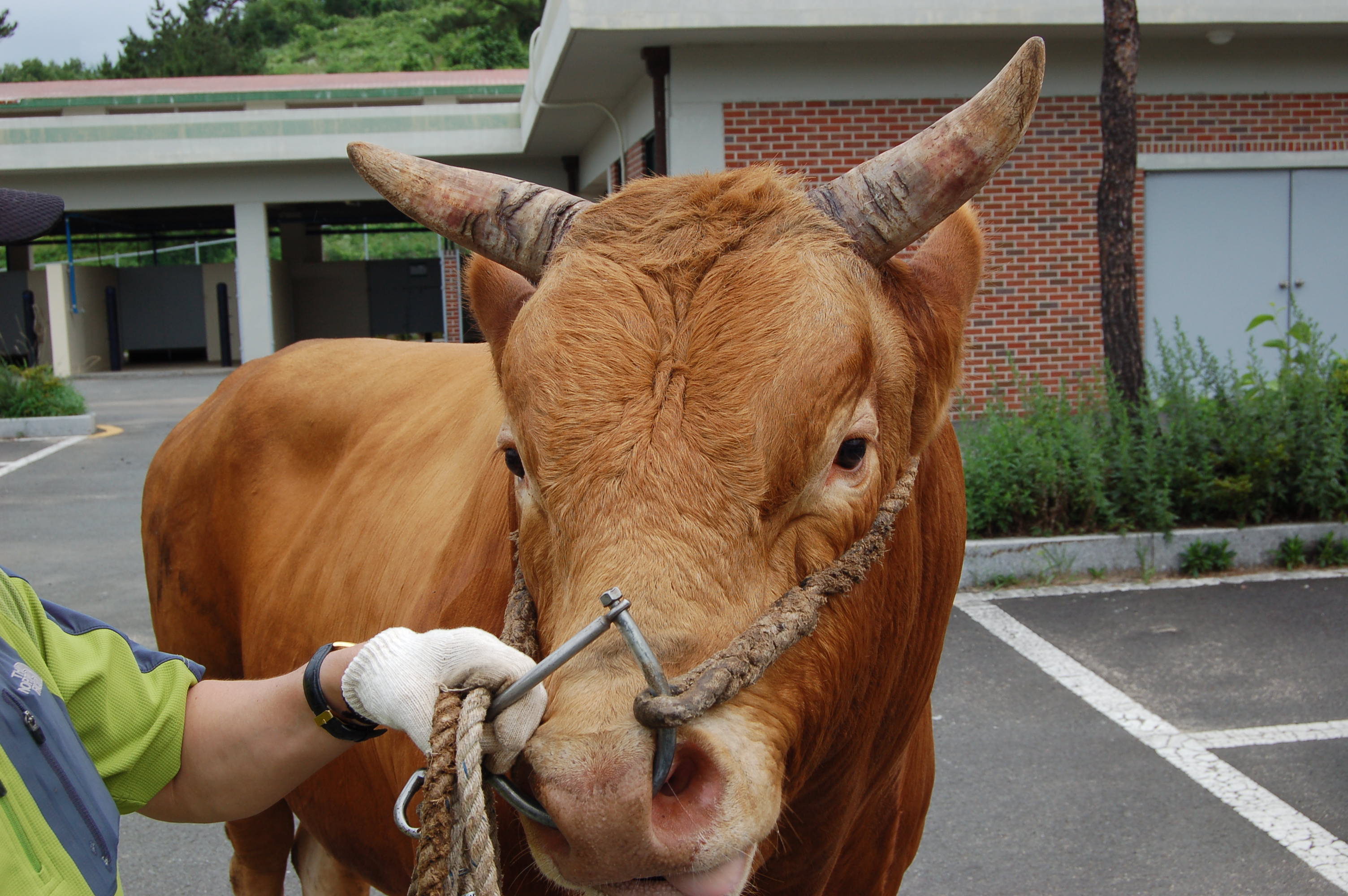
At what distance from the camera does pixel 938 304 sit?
212cm

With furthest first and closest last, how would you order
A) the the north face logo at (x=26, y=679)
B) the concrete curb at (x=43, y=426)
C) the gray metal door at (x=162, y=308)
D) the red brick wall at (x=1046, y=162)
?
the gray metal door at (x=162, y=308), the concrete curb at (x=43, y=426), the red brick wall at (x=1046, y=162), the the north face logo at (x=26, y=679)

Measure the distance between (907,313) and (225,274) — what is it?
3281 cm

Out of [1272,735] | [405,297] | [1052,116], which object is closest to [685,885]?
[1272,735]

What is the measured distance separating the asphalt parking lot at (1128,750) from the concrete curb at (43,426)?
8.88 m

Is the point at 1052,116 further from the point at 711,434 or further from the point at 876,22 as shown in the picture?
the point at 711,434

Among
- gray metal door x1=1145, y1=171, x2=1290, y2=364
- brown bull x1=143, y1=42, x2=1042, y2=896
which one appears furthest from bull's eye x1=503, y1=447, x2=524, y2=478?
gray metal door x1=1145, y1=171, x2=1290, y2=364

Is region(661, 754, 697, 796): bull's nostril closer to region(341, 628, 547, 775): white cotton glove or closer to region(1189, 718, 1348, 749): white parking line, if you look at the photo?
region(341, 628, 547, 775): white cotton glove

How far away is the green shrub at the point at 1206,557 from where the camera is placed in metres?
7.46

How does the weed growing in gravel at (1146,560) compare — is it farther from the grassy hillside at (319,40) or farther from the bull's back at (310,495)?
the grassy hillside at (319,40)

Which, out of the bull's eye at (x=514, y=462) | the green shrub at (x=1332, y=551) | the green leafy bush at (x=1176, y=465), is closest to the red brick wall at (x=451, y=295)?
the green leafy bush at (x=1176, y=465)

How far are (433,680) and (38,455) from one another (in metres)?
14.7

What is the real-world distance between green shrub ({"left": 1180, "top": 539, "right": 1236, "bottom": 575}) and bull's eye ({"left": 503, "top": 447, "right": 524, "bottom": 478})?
6.75m

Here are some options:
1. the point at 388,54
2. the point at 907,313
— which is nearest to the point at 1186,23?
the point at 907,313

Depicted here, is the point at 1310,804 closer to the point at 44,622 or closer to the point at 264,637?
the point at 264,637
